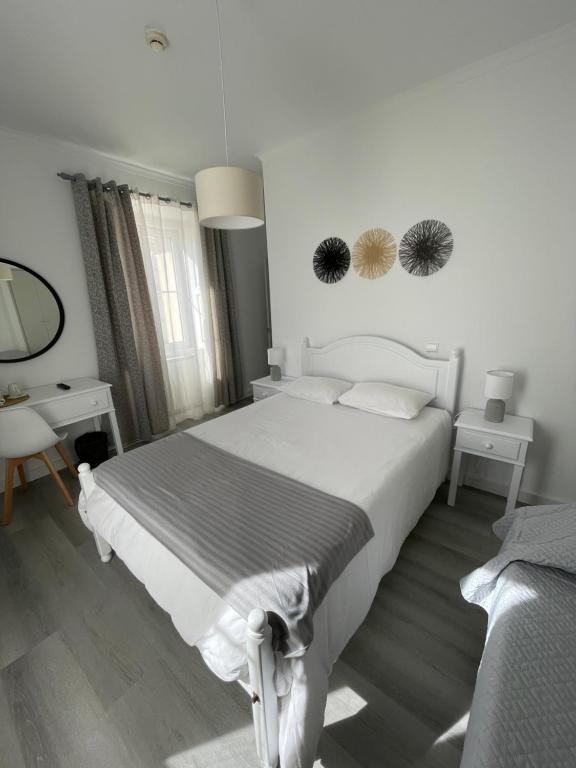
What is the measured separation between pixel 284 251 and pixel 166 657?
305cm

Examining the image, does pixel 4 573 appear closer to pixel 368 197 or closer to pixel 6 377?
pixel 6 377

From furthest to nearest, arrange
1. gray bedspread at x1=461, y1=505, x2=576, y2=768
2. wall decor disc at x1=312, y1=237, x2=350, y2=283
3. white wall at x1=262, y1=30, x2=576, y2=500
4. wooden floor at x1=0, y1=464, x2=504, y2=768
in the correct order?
wall decor disc at x1=312, y1=237, x2=350, y2=283 < white wall at x1=262, y1=30, x2=576, y2=500 < wooden floor at x1=0, y1=464, x2=504, y2=768 < gray bedspread at x1=461, y1=505, x2=576, y2=768

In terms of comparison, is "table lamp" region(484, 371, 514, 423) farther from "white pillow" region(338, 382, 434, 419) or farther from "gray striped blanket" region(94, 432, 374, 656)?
"gray striped blanket" region(94, 432, 374, 656)

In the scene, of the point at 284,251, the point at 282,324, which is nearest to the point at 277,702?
the point at 282,324

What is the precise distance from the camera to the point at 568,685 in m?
0.74

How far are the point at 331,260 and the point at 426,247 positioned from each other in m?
0.80

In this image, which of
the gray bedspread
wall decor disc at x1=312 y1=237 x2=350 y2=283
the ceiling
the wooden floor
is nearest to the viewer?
the gray bedspread

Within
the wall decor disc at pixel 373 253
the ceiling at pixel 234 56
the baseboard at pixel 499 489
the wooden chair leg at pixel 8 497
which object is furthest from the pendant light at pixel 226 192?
the baseboard at pixel 499 489

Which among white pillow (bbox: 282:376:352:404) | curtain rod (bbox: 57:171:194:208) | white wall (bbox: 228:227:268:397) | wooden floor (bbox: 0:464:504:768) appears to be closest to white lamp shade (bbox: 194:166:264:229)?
white pillow (bbox: 282:376:352:404)

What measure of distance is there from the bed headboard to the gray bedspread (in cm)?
122

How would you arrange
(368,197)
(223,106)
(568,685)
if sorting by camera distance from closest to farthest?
(568,685) < (223,106) < (368,197)

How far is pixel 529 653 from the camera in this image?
814mm

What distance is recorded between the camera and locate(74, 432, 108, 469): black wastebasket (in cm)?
278

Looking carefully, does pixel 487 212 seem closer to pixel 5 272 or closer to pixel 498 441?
pixel 498 441
